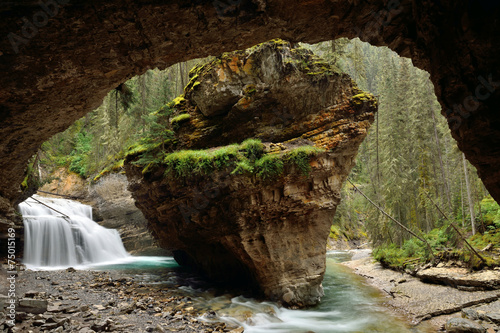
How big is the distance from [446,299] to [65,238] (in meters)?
21.8

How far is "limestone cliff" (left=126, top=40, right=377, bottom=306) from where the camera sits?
10.4 metres

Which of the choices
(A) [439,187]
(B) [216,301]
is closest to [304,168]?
(B) [216,301]

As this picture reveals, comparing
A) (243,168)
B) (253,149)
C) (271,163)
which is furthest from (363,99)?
(243,168)

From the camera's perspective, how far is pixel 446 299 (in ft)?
33.8

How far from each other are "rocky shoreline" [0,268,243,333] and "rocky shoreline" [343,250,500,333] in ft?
21.7

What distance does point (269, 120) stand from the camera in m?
11.9

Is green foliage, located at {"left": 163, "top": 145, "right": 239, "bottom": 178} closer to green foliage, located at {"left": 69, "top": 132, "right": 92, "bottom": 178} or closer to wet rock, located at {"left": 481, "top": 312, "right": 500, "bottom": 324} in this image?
wet rock, located at {"left": 481, "top": 312, "right": 500, "bottom": 324}

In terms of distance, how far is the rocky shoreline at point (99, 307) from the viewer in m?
5.96

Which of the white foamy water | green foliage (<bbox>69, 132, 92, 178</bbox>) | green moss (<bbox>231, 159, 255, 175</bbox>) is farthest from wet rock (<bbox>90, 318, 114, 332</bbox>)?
green foliage (<bbox>69, 132, 92, 178</bbox>)

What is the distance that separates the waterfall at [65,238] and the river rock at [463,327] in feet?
59.5

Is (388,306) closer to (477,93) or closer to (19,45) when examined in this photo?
(477,93)

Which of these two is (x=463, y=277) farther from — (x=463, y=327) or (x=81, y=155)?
(x=81, y=155)

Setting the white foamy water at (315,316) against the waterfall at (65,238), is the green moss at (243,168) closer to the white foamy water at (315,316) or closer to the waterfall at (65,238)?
the white foamy water at (315,316)

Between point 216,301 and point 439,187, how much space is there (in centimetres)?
2527
